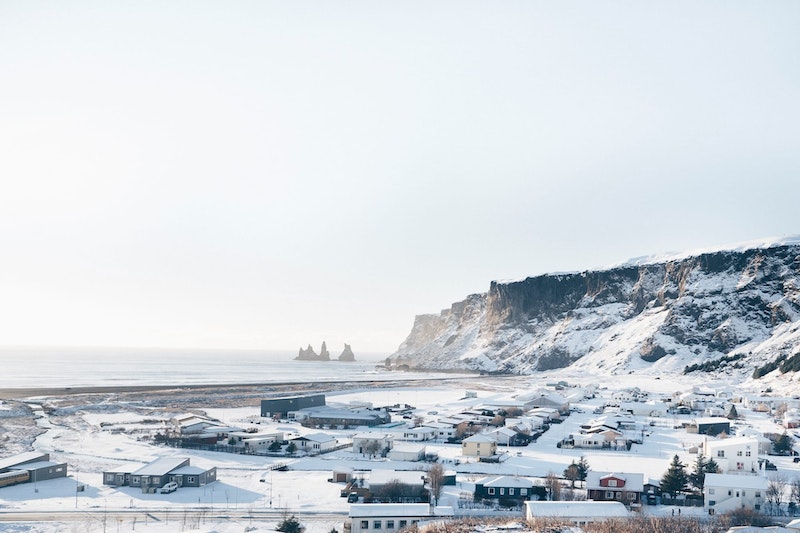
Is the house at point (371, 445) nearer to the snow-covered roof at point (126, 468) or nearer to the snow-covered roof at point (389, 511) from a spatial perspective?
the snow-covered roof at point (126, 468)

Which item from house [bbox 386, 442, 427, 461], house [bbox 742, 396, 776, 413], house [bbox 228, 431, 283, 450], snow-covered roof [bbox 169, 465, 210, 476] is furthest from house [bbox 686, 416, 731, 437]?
snow-covered roof [bbox 169, 465, 210, 476]

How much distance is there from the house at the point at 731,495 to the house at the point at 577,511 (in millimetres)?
7858

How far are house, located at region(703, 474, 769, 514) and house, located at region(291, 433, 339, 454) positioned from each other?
101 ft

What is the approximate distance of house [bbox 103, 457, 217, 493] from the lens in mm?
43594

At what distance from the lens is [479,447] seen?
186 feet

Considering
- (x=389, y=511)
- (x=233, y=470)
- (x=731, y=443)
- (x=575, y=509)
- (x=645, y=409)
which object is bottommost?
(x=233, y=470)

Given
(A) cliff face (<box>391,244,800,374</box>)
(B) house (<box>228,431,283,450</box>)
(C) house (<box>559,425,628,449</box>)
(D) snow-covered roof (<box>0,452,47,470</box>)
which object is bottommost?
(C) house (<box>559,425,628,449</box>)

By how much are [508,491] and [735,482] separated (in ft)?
43.5

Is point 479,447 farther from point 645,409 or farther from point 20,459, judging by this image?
point 645,409

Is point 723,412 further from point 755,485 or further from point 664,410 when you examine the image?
point 755,485

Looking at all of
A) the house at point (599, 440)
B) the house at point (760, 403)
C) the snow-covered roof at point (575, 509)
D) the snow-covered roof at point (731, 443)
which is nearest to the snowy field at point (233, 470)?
the house at point (599, 440)

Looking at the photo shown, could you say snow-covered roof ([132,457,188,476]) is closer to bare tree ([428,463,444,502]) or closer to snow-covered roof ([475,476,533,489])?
bare tree ([428,463,444,502])

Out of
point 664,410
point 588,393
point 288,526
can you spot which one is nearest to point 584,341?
point 588,393

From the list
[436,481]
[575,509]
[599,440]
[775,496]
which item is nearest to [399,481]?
[436,481]
